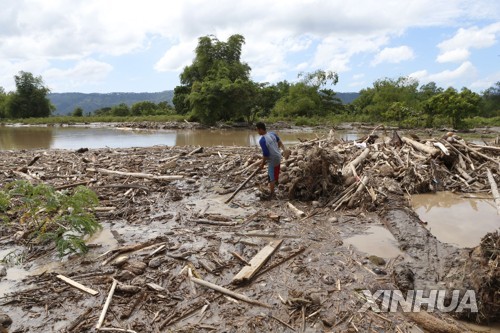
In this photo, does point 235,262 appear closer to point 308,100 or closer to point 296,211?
point 296,211

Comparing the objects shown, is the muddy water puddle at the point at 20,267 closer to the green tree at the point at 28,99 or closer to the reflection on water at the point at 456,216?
the reflection on water at the point at 456,216

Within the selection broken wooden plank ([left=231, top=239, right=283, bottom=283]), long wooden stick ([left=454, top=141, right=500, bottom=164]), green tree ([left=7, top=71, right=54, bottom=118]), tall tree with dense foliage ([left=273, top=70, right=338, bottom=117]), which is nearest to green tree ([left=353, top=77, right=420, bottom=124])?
tall tree with dense foliage ([left=273, top=70, right=338, bottom=117])

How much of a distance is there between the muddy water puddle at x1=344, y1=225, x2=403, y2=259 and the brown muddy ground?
0.32 ft

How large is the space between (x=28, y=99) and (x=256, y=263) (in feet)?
215

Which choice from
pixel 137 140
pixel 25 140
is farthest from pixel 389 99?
pixel 25 140

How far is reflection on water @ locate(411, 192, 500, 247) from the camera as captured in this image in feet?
19.5

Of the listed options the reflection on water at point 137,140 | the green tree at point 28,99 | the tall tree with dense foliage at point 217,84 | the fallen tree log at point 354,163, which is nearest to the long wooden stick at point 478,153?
the fallen tree log at point 354,163

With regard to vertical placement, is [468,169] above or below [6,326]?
above

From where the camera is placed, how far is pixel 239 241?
5.39 m

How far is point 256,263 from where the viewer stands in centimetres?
452

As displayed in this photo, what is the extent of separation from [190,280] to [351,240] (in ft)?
8.70

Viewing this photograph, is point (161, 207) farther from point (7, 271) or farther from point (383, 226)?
point (383, 226)

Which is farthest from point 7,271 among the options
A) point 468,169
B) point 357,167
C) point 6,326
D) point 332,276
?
point 468,169

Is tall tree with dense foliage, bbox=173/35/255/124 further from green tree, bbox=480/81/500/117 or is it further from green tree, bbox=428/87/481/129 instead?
green tree, bbox=480/81/500/117
